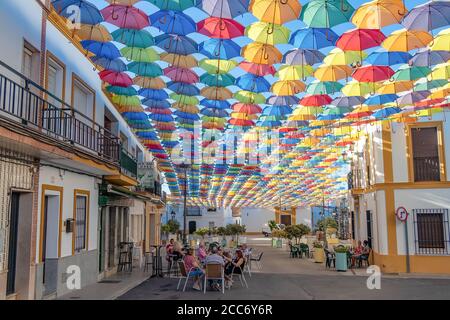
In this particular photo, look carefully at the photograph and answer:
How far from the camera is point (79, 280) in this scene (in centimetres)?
1303

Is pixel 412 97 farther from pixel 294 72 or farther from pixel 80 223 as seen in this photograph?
pixel 80 223

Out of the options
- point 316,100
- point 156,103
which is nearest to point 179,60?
point 156,103

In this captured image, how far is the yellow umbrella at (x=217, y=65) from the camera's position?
1295 centimetres

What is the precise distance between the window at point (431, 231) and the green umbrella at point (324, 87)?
6920mm

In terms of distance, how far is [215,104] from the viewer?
16.4m

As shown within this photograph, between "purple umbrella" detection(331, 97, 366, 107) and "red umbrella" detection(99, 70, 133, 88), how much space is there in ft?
24.4

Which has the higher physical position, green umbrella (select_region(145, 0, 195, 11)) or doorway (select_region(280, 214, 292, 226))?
green umbrella (select_region(145, 0, 195, 11))

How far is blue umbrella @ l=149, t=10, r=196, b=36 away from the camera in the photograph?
10.4 m

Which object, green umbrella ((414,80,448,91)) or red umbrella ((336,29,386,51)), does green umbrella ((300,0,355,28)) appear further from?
green umbrella ((414,80,448,91))

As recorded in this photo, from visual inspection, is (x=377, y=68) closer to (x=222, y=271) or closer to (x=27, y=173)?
(x=222, y=271)

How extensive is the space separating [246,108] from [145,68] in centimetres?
471

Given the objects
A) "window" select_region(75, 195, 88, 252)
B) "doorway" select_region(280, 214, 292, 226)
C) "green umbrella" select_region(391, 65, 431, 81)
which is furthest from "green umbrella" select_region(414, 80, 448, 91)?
"doorway" select_region(280, 214, 292, 226)

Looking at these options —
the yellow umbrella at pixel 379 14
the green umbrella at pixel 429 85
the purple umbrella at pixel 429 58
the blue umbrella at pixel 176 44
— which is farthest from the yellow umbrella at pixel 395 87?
the blue umbrella at pixel 176 44

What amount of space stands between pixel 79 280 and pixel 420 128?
1468 cm
